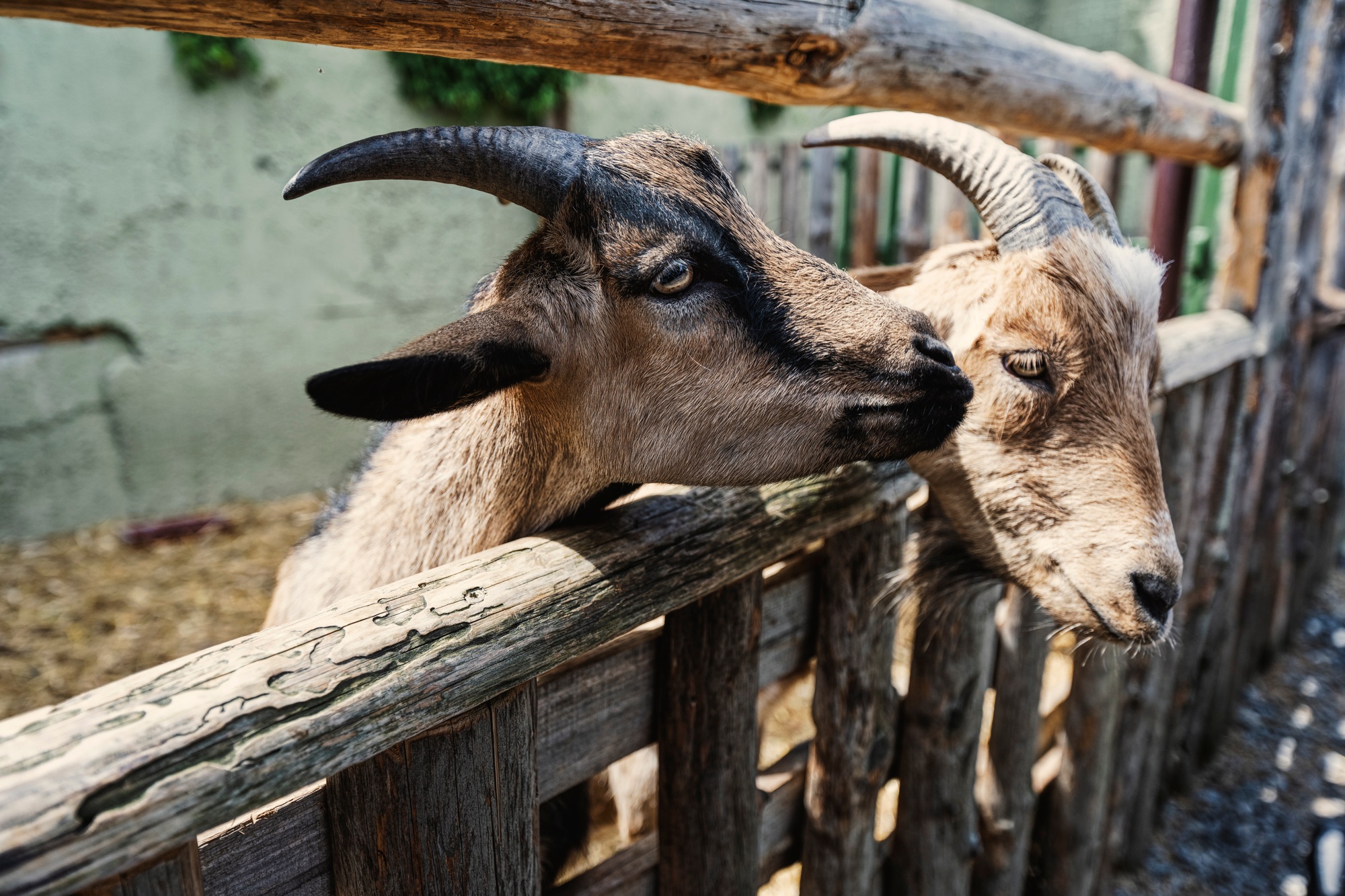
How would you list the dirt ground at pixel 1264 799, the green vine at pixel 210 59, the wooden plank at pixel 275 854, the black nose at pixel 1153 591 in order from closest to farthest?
the wooden plank at pixel 275 854 < the black nose at pixel 1153 591 < the dirt ground at pixel 1264 799 < the green vine at pixel 210 59

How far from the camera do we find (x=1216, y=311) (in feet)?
12.2

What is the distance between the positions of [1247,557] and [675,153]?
452cm

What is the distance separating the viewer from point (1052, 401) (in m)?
1.77

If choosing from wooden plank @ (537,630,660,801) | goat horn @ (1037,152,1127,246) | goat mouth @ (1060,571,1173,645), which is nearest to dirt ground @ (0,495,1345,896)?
wooden plank @ (537,630,660,801)

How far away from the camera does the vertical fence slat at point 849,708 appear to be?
2043 mm

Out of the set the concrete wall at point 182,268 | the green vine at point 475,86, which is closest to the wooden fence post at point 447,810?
the concrete wall at point 182,268

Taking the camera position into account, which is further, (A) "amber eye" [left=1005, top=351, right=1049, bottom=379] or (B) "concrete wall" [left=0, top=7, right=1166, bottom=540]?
(B) "concrete wall" [left=0, top=7, right=1166, bottom=540]

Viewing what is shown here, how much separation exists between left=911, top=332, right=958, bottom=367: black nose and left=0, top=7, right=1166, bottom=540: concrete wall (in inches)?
157

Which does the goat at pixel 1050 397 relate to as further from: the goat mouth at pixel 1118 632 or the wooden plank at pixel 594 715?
the wooden plank at pixel 594 715

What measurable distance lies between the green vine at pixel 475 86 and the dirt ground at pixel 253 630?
337cm

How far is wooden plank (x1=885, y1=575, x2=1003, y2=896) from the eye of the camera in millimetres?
2291

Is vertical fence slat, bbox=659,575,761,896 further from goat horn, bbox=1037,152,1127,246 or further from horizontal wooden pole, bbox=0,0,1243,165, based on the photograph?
goat horn, bbox=1037,152,1127,246

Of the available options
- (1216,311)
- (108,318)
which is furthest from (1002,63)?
(108,318)

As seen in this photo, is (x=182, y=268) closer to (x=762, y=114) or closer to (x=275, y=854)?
(x=762, y=114)
